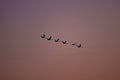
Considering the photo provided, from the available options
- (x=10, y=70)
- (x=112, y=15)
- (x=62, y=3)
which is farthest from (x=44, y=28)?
(x=112, y=15)

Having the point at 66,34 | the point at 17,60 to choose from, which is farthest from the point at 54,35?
the point at 17,60

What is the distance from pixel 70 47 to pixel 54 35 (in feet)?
0.79

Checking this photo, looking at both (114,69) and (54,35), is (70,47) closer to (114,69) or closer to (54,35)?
(54,35)

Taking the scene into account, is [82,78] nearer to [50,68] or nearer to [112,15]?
[50,68]

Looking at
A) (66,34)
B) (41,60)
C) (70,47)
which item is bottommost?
(41,60)

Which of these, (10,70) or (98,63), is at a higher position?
(98,63)

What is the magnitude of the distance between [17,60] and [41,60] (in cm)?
29

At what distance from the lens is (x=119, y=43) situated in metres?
2.31

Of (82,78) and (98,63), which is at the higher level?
(98,63)

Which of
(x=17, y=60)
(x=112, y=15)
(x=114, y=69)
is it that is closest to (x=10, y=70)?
(x=17, y=60)

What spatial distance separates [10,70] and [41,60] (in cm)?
39

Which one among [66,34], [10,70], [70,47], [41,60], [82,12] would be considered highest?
[82,12]

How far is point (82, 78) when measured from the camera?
2.28 metres

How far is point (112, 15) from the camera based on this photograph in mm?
2320
